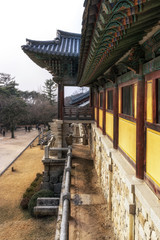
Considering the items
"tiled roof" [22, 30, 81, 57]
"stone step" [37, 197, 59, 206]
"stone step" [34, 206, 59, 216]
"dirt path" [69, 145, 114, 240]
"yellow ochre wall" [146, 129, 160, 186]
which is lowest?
"stone step" [34, 206, 59, 216]

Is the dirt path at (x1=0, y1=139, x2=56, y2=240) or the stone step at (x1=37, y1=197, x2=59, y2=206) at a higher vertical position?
the stone step at (x1=37, y1=197, x2=59, y2=206)

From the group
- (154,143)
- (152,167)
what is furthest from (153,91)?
(152,167)

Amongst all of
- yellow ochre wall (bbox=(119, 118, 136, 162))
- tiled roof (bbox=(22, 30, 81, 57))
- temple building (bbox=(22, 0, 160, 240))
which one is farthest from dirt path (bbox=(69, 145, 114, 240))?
tiled roof (bbox=(22, 30, 81, 57))

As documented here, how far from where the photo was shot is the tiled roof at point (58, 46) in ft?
32.8

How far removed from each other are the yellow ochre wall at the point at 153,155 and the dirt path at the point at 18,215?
6.60 m

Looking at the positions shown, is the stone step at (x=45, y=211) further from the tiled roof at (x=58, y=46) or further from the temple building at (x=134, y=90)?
the tiled roof at (x=58, y=46)

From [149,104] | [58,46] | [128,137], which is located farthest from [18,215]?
[58,46]

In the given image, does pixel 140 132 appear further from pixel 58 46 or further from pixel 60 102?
pixel 58 46

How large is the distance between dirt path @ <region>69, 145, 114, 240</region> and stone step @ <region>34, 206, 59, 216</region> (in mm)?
2096

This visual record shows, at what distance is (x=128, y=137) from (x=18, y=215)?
8.46 m

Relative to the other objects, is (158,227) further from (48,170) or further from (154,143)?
(48,170)

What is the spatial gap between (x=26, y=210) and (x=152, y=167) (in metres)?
9.40

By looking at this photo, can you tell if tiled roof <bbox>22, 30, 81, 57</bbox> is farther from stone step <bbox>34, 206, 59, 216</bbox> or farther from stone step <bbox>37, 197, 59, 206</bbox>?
stone step <bbox>34, 206, 59, 216</bbox>

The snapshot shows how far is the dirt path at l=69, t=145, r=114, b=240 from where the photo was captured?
15.4ft
